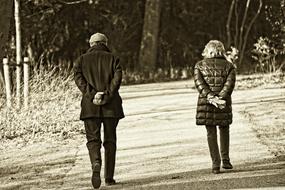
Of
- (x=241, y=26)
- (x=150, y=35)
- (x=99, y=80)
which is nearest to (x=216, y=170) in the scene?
(x=99, y=80)

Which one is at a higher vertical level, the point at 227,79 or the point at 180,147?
the point at 227,79

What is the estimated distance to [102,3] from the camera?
35344 millimetres

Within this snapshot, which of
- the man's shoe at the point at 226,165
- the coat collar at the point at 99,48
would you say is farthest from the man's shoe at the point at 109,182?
the man's shoe at the point at 226,165

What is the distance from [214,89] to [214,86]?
4 centimetres

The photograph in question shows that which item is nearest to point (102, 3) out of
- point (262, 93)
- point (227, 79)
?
point (262, 93)

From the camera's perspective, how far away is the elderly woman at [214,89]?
10.4 meters

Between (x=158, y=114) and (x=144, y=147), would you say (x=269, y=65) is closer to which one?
(x=158, y=114)

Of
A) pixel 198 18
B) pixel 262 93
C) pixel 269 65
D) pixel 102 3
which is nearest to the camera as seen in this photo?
pixel 262 93

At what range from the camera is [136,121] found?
54.1 feet

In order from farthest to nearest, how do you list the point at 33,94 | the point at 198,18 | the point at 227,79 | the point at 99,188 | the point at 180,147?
the point at 198,18
the point at 33,94
the point at 180,147
the point at 227,79
the point at 99,188

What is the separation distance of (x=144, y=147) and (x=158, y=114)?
4769 mm

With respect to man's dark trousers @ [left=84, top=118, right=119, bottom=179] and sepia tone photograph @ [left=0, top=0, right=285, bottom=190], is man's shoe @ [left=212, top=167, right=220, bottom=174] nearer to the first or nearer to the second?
sepia tone photograph @ [left=0, top=0, right=285, bottom=190]

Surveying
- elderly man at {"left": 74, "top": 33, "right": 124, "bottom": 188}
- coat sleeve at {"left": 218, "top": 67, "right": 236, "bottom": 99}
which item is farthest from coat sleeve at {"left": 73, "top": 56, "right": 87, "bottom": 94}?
coat sleeve at {"left": 218, "top": 67, "right": 236, "bottom": 99}

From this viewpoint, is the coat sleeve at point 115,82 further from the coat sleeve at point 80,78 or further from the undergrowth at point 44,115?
the undergrowth at point 44,115
